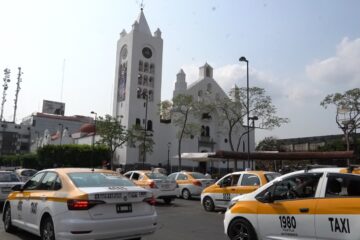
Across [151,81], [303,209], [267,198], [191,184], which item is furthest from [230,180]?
[151,81]

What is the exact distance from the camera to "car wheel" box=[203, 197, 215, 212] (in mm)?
16312

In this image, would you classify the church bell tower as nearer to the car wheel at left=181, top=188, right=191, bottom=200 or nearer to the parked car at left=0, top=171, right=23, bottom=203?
→ the car wheel at left=181, top=188, right=191, bottom=200

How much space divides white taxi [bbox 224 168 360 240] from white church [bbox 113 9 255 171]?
178ft

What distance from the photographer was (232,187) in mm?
15328

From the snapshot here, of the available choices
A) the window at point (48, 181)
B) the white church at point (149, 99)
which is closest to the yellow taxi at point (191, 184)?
the window at point (48, 181)

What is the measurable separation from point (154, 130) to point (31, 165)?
2621cm

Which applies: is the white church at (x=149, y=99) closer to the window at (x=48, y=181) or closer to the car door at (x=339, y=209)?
the window at (x=48, y=181)

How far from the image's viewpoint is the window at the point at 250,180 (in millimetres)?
14738

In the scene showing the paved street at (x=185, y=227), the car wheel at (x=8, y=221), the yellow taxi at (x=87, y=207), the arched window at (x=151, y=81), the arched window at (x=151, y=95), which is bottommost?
the paved street at (x=185, y=227)

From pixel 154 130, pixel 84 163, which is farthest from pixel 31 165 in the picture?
pixel 154 130

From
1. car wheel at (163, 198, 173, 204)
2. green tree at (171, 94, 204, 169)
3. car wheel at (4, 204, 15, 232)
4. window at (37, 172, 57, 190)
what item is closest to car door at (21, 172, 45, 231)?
window at (37, 172, 57, 190)

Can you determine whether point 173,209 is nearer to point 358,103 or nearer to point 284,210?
point 284,210

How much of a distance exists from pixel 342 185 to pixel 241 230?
2.31 m

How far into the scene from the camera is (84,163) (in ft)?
208
